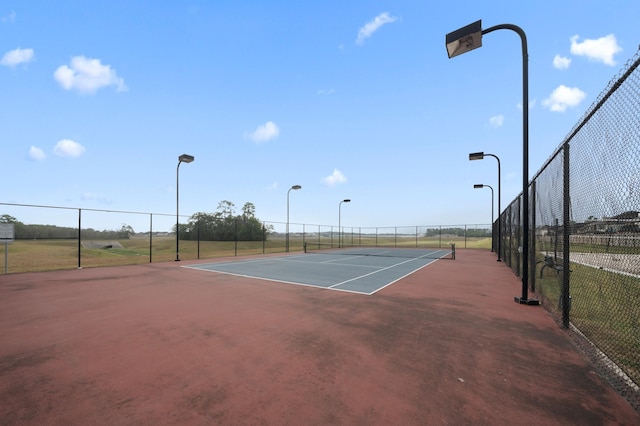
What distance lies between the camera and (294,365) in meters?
3.41

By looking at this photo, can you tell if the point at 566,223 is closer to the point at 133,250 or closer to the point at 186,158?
the point at 186,158

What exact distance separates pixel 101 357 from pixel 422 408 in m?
3.85

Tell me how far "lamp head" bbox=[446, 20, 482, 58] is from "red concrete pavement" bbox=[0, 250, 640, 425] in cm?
551

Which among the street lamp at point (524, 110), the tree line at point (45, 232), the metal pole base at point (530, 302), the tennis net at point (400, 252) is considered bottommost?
the tennis net at point (400, 252)

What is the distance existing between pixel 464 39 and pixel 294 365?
679 centimetres

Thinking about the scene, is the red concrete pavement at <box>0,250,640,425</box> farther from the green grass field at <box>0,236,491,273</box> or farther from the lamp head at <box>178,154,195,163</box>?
the green grass field at <box>0,236,491,273</box>

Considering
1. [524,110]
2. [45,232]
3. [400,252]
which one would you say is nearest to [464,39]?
[524,110]

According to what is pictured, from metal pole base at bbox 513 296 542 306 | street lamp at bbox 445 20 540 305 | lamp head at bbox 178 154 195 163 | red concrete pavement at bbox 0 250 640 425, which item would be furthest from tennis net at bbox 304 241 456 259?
red concrete pavement at bbox 0 250 640 425

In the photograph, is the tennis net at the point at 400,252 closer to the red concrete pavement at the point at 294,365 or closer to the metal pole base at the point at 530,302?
the metal pole base at the point at 530,302

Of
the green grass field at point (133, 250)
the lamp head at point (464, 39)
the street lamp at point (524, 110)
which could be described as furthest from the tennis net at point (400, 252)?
the lamp head at point (464, 39)

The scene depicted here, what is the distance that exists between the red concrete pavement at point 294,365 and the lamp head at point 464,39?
5512 millimetres

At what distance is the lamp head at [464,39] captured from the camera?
5.72 meters

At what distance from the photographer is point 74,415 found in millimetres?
2477

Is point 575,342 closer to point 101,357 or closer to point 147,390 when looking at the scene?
point 147,390
